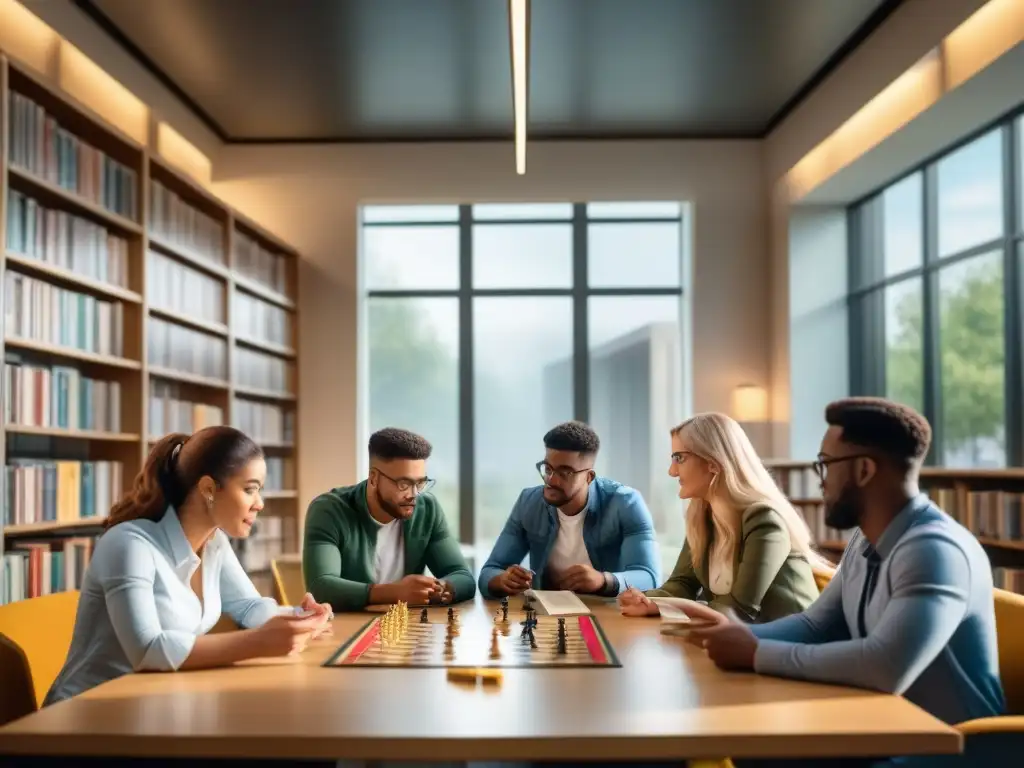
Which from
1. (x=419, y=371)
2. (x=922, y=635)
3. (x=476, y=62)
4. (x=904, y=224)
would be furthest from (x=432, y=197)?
(x=922, y=635)

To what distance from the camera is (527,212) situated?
958 cm

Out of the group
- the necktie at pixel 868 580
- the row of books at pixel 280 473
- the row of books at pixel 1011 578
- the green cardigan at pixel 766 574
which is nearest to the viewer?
the necktie at pixel 868 580

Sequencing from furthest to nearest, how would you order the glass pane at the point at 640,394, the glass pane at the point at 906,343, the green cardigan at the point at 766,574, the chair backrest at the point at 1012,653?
the glass pane at the point at 640,394, the glass pane at the point at 906,343, the green cardigan at the point at 766,574, the chair backrest at the point at 1012,653

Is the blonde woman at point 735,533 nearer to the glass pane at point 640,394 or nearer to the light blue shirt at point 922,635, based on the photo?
the light blue shirt at point 922,635

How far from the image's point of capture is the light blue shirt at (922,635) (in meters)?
2.22

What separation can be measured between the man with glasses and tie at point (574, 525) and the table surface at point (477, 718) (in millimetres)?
1736

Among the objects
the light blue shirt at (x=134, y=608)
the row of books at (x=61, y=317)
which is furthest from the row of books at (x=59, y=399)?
the light blue shirt at (x=134, y=608)

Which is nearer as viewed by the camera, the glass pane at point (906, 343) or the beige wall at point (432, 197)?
the glass pane at point (906, 343)

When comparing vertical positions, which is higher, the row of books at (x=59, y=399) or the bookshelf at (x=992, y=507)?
the row of books at (x=59, y=399)

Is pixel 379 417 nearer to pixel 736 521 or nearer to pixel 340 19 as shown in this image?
pixel 340 19

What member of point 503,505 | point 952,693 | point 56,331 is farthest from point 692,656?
point 503,505

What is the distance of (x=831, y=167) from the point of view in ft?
26.0

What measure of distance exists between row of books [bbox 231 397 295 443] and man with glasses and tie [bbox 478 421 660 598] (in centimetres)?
385

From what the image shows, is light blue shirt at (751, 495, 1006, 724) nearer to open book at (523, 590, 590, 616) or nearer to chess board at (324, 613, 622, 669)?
chess board at (324, 613, 622, 669)
